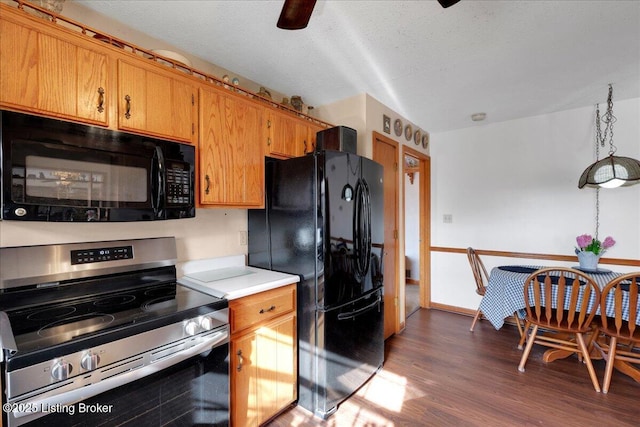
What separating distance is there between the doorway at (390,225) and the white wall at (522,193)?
1.16 m

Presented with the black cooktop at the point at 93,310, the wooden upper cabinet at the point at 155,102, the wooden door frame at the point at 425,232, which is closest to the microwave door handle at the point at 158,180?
the wooden upper cabinet at the point at 155,102

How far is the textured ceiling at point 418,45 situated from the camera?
62.0 inches

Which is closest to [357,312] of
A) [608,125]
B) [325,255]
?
[325,255]

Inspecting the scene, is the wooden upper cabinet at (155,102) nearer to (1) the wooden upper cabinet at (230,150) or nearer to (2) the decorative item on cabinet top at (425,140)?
(1) the wooden upper cabinet at (230,150)

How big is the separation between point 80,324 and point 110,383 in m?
0.26

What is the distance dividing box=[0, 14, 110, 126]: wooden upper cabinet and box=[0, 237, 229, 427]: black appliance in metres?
0.64

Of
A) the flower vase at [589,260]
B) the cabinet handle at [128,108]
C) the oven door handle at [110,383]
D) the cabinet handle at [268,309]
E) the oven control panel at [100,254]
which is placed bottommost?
the oven door handle at [110,383]

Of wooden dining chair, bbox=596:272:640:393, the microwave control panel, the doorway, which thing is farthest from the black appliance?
wooden dining chair, bbox=596:272:640:393

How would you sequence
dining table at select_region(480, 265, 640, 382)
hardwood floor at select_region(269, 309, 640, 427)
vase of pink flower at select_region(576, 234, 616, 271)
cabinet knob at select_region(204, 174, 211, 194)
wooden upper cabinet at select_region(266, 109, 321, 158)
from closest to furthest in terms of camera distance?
cabinet knob at select_region(204, 174, 211, 194) → hardwood floor at select_region(269, 309, 640, 427) → wooden upper cabinet at select_region(266, 109, 321, 158) → dining table at select_region(480, 265, 640, 382) → vase of pink flower at select_region(576, 234, 616, 271)

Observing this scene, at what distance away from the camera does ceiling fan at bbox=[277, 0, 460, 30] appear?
1.12 meters

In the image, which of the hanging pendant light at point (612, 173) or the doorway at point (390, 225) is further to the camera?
the doorway at point (390, 225)

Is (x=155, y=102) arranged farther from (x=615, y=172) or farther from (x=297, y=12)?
(x=615, y=172)

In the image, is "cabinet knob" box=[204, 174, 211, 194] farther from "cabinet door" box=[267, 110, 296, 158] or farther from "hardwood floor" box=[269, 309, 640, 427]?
"hardwood floor" box=[269, 309, 640, 427]

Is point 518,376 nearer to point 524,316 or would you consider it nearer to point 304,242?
point 524,316
